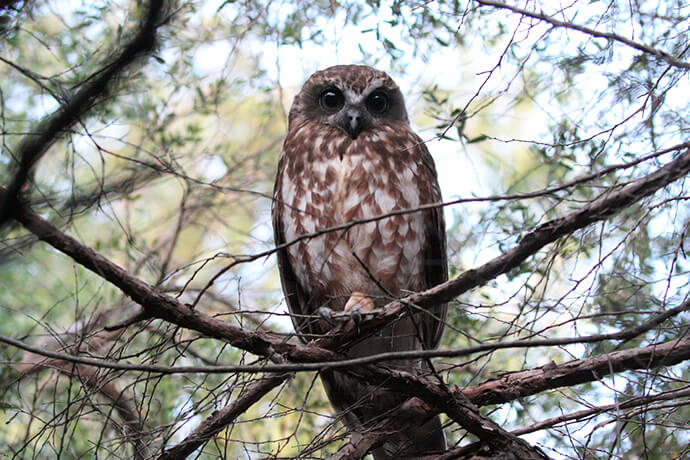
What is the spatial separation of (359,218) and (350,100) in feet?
2.36

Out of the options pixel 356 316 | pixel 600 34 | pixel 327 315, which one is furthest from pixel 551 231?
pixel 327 315

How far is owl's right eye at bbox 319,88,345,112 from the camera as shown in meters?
3.62

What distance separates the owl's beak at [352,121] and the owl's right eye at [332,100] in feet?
0.49

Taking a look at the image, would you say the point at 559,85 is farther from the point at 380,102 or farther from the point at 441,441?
the point at 441,441

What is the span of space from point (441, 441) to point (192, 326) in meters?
1.52

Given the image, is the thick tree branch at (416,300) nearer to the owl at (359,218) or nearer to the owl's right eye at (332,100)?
the owl at (359,218)

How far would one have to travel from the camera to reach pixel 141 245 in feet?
14.5

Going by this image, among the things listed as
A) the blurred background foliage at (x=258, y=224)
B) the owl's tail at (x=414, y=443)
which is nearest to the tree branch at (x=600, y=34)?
the blurred background foliage at (x=258, y=224)

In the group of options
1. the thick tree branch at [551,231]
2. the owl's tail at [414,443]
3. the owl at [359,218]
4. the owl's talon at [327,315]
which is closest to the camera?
the thick tree branch at [551,231]

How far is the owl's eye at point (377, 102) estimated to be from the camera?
3611mm

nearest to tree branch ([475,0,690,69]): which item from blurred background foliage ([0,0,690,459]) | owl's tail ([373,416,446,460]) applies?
blurred background foliage ([0,0,690,459])

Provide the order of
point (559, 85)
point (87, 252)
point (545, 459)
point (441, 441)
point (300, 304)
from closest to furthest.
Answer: point (87, 252) → point (545, 459) → point (441, 441) → point (559, 85) → point (300, 304)

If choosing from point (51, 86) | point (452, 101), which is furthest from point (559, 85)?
point (51, 86)

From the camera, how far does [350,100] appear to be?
3.50 metres
